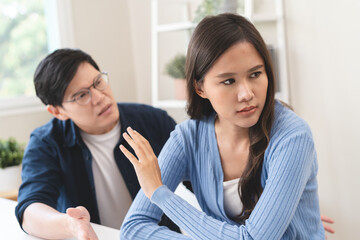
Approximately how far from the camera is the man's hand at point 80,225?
3.57ft

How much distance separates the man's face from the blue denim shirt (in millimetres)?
66

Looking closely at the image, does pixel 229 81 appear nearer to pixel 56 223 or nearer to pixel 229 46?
pixel 229 46

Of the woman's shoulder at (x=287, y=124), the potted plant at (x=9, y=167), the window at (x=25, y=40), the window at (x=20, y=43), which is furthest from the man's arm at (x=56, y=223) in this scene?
the window at (x=20, y=43)

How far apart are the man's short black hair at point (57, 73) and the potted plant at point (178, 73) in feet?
4.07

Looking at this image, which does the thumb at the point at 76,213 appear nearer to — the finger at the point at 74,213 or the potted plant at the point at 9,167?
the finger at the point at 74,213

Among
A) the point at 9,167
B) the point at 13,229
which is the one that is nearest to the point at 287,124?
the point at 13,229

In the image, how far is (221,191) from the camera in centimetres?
116

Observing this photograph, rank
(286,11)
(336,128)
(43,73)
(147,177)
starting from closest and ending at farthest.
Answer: (147,177) < (43,73) < (336,128) < (286,11)

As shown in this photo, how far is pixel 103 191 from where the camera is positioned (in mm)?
1663

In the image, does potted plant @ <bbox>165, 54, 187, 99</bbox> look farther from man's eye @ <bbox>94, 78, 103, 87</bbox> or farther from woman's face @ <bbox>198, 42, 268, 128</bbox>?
woman's face @ <bbox>198, 42, 268, 128</bbox>

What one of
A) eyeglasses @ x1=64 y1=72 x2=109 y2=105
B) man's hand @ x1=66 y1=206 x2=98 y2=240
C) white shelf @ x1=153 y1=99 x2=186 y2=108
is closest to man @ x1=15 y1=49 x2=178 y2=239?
eyeglasses @ x1=64 y1=72 x2=109 y2=105

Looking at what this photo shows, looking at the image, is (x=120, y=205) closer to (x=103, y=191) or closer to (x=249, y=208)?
(x=103, y=191)

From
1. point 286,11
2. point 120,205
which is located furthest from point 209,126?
point 286,11

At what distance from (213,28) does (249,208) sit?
514 mm
